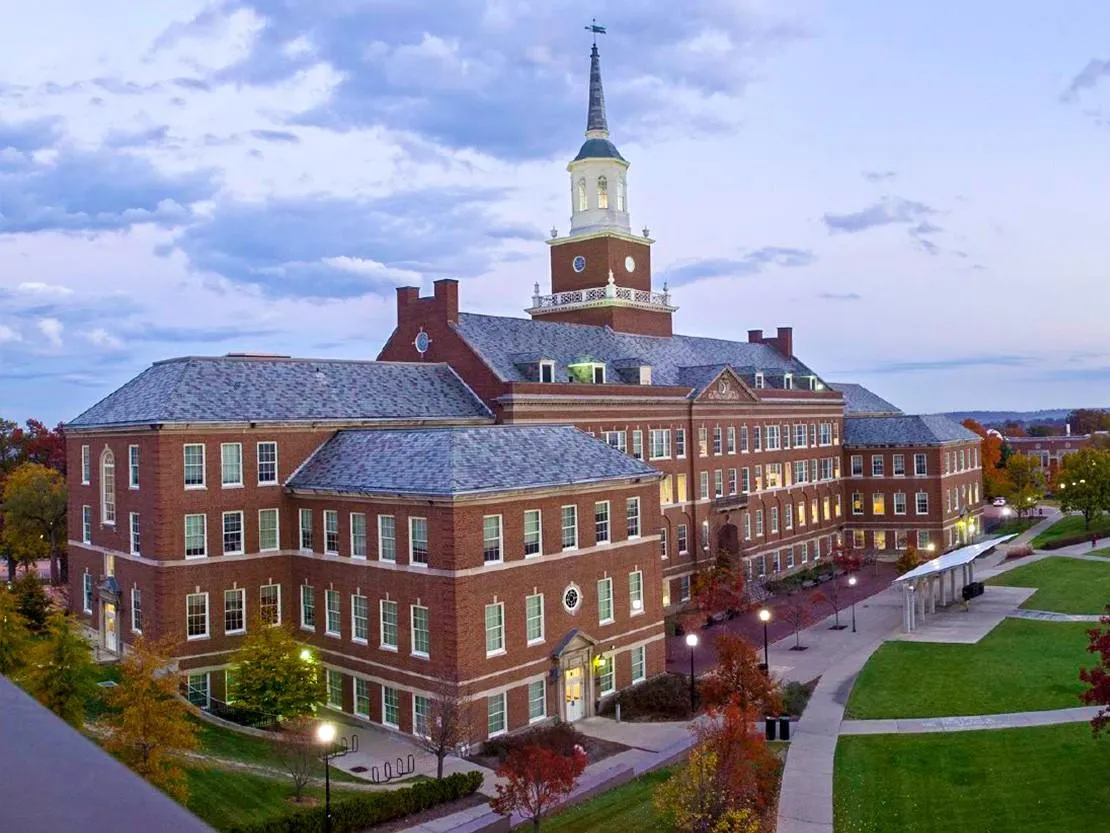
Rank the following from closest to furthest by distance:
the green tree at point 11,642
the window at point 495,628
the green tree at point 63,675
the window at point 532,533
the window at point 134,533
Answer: the green tree at point 63,675 → the green tree at point 11,642 → the window at point 495,628 → the window at point 532,533 → the window at point 134,533


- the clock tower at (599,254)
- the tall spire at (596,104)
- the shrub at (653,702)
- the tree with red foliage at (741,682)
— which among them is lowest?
the shrub at (653,702)

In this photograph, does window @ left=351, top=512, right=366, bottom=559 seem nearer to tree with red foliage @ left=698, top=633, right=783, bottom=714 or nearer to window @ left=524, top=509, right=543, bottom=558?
window @ left=524, top=509, right=543, bottom=558

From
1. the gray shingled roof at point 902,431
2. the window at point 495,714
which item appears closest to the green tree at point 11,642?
the window at point 495,714

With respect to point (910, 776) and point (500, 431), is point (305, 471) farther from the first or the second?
point (910, 776)

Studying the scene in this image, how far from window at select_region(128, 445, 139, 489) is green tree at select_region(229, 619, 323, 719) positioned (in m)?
9.79

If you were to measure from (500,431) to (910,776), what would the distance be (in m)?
19.6

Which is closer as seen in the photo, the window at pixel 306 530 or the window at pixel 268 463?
the window at pixel 306 530

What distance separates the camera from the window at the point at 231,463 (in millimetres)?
38750

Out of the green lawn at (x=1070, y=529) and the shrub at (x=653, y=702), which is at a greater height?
the green lawn at (x=1070, y=529)

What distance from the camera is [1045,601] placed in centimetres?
5353

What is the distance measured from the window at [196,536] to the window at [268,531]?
2308 millimetres

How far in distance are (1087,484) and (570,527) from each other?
210 feet

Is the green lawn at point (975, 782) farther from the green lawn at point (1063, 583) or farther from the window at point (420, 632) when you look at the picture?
the green lawn at point (1063, 583)

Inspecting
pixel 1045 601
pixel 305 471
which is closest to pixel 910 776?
pixel 305 471
